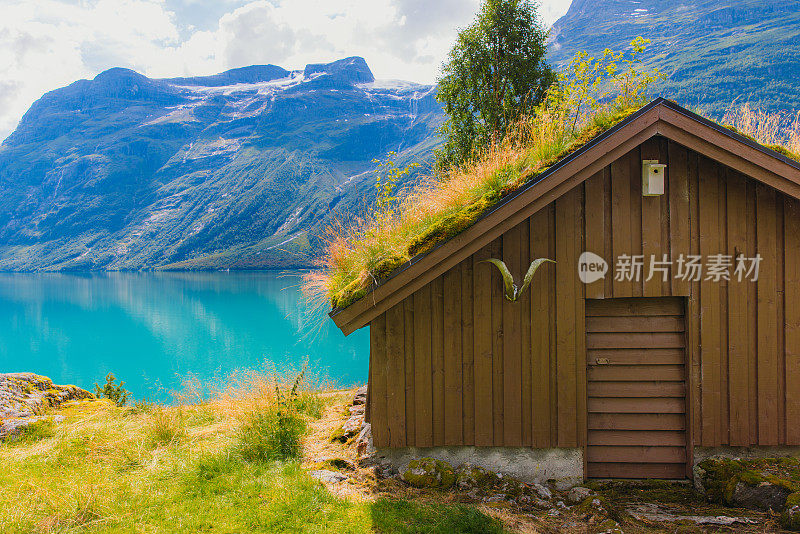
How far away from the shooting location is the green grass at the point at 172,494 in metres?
4.48

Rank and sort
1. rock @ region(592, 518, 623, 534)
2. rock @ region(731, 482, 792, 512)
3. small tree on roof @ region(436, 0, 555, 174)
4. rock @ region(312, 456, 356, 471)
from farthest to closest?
small tree on roof @ region(436, 0, 555, 174), rock @ region(312, 456, 356, 471), rock @ region(731, 482, 792, 512), rock @ region(592, 518, 623, 534)

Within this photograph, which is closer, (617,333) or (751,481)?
(751,481)

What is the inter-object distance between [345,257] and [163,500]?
Answer: 11.3ft

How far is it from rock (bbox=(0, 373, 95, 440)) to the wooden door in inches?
354

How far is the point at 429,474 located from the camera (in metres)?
5.51

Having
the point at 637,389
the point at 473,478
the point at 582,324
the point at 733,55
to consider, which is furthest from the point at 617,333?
the point at 733,55

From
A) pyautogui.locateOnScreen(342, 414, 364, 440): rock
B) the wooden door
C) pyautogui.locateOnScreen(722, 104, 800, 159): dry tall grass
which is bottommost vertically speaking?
pyautogui.locateOnScreen(342, 414, 364, 440): rock

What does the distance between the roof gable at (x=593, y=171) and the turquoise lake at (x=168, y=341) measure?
9.42 m

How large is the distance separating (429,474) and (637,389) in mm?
2807

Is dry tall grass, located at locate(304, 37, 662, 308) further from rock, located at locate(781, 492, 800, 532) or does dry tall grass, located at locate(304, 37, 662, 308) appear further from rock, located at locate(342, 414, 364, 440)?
rock, located at locate(781, 492, 800, 532)

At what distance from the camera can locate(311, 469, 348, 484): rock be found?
5.49 m

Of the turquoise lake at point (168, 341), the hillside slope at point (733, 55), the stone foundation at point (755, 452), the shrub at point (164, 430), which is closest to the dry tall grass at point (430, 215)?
the shrub at point (164, 430)

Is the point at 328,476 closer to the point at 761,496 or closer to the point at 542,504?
the point at 542,504

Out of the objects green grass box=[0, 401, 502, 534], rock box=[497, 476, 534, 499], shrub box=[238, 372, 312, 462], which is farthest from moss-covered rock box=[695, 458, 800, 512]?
shrub box=[238, 372, 312, 462]
